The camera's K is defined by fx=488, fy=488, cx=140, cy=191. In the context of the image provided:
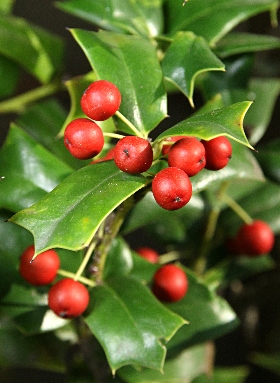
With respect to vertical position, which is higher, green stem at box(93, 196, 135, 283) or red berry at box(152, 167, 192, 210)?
red berry at box(152, 167, 192, 210)

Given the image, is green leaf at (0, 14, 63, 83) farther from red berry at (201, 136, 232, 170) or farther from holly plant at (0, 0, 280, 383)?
red berry at (201, 136, 232, 170)

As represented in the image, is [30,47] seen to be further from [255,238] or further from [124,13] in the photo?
[255,238]

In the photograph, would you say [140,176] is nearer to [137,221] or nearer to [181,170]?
[181,170]

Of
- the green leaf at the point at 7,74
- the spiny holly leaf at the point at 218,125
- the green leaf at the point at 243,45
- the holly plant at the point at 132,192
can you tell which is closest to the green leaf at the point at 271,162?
the holly plant at the point at 132,192

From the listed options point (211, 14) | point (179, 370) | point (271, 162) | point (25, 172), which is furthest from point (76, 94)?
point (179, 370)

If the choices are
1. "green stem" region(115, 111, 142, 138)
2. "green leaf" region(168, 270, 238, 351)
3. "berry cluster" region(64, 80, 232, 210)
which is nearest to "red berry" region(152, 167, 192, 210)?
"berry cluster" region(64, 80, 232, 210)

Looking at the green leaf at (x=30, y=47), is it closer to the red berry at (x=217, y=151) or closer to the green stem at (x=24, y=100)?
the green stem at (x=24, y=100)

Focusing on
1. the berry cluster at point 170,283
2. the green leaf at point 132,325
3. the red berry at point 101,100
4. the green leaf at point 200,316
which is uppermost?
the red berry at point 101,100
